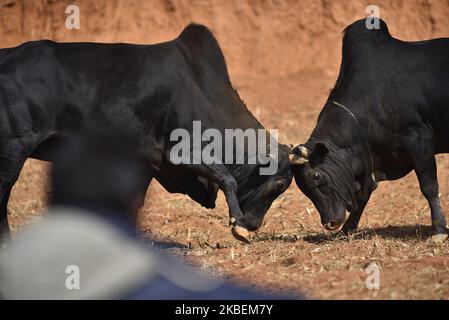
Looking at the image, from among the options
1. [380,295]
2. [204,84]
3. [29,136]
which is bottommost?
[380,295]

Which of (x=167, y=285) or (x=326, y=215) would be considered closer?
(x=167, y=285)

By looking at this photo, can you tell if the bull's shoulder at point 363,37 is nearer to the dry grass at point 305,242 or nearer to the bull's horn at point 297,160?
the bull's horn at point 297,160

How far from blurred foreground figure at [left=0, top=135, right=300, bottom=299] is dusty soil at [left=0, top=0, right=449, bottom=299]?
0.41 metres

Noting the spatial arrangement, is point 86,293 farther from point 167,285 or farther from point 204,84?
point 204,84

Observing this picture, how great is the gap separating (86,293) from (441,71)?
3835 millimetres

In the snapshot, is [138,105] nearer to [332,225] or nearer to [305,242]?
[305,242]

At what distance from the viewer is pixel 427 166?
8117 millimetres

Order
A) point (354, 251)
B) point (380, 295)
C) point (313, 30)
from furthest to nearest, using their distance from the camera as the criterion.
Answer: point (313, 30), point (354, 251), point (380, 295)

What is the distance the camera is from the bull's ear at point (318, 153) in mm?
8273

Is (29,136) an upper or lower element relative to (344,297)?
upper

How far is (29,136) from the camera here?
7676 millimetres

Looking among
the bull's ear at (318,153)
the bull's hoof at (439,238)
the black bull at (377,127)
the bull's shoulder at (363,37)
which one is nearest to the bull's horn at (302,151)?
the black bull at (377,127)

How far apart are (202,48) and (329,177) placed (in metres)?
1.67

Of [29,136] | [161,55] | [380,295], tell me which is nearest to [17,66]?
[29,136]
